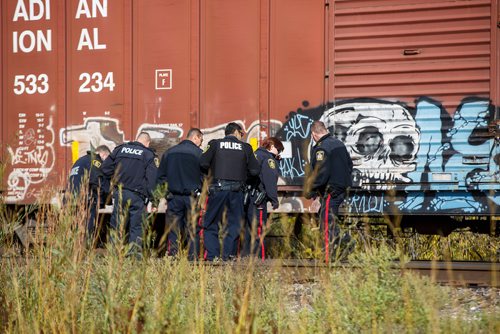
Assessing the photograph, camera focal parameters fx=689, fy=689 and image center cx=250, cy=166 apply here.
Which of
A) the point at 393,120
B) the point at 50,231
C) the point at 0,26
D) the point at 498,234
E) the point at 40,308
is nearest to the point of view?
the point at 40,308

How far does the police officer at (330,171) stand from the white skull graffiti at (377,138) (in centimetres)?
52

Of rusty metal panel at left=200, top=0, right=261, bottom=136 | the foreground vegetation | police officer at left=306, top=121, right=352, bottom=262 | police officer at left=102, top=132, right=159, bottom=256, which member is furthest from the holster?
the foreground vegetation

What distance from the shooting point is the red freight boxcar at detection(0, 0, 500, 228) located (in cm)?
790

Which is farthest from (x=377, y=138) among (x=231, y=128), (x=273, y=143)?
(x=231, y=128)

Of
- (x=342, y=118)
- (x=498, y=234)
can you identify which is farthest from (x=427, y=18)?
(x=498, y=234)

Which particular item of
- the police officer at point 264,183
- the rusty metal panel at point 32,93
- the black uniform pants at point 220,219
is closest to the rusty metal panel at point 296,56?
the police officer at point 264,183

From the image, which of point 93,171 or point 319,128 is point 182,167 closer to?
point 93,171

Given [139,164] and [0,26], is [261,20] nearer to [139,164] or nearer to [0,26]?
[139,164]

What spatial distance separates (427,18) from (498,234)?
292cm

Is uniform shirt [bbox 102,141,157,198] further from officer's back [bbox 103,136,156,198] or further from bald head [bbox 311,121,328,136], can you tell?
bald head [bbox 311,121,328,136]

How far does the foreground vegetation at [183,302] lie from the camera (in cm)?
349

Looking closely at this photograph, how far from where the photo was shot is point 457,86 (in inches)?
312

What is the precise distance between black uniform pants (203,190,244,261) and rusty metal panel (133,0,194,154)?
3.85 feet

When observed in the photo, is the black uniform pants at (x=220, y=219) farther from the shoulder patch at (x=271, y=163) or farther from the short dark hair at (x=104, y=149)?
the short dark hair at (x=104, y=149)
